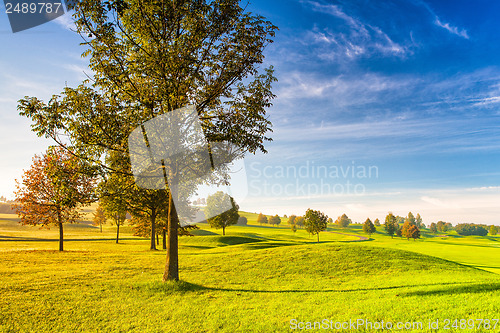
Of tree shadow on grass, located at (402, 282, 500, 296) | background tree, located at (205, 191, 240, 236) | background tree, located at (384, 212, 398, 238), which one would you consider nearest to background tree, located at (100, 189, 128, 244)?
tree shadow on grass, located at (402, 282, 500, 296)

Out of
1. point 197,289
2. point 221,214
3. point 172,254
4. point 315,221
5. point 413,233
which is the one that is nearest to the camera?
point 197,289

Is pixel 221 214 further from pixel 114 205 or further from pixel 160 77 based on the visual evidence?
pixel 160 77

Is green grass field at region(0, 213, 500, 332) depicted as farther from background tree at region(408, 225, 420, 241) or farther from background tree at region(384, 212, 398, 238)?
background tree at region(384, 212, 398, 238)

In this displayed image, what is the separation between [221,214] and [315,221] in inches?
1158

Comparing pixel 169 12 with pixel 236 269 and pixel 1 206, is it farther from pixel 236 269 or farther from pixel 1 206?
pixel 1 206

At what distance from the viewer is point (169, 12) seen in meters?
14.0

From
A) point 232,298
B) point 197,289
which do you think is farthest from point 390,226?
point 232,298

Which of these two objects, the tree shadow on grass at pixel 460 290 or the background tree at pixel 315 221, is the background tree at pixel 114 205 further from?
the background tree at pixel 315 221

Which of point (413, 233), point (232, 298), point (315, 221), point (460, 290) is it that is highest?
point (460, 290)

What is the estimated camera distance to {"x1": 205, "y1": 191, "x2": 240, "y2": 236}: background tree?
232 feet

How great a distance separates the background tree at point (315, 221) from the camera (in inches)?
3148

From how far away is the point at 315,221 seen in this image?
80188mm

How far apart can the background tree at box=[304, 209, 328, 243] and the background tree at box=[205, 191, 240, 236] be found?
23076 mm

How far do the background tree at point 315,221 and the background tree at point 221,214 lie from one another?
75.7 feet
